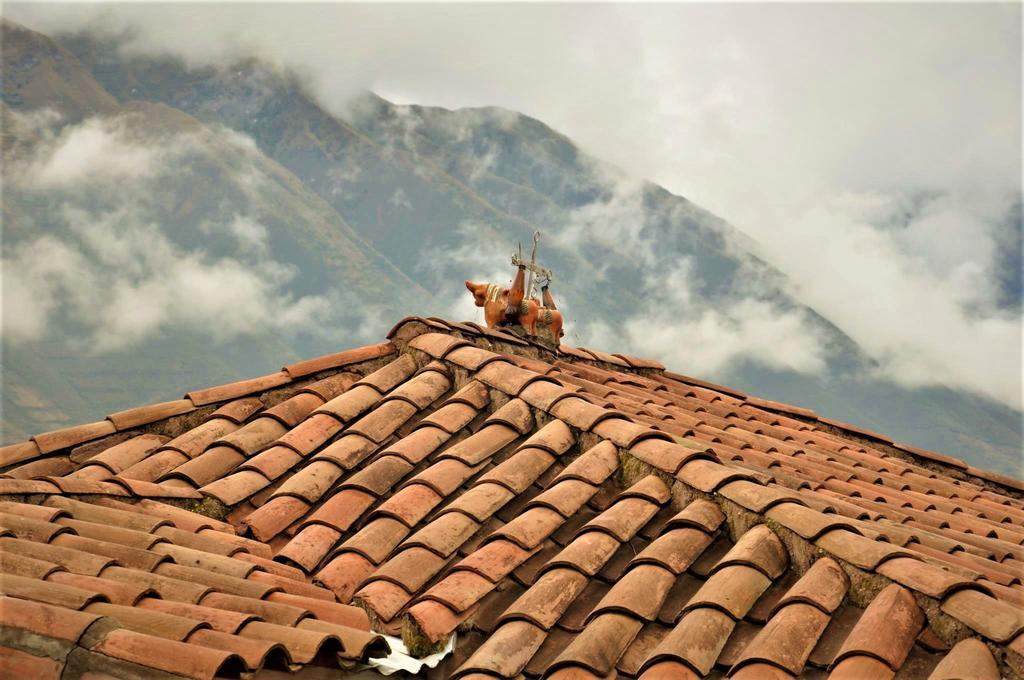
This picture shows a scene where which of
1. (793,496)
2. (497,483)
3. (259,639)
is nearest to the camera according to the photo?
(259,639)

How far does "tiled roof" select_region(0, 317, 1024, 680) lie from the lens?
434cm

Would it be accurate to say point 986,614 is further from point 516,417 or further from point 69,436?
point 69,436

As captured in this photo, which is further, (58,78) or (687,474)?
(58,78)

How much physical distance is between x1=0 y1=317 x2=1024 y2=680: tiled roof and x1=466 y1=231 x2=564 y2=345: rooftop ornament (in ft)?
7.06

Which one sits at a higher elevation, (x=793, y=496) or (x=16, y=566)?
(x=793, y=496)

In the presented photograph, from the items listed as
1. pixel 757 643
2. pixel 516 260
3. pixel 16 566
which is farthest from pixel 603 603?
pixel 516 260

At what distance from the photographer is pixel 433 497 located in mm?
6176

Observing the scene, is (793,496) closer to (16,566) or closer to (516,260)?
(16,566)

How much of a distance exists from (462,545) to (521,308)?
509cm

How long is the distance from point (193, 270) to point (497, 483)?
550 feet

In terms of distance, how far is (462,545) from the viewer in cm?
569

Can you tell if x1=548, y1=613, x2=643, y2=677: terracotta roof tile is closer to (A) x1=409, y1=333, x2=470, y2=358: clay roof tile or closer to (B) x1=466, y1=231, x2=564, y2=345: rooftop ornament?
(A) x1=409, y1=333, x2=470, y2=358: clay roof tile

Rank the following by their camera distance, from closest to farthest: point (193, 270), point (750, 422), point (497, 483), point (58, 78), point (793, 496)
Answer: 1. point (793, 496)
2. point (497, 483)
3. point (750, 422)
4. point (193, 270)
5. point (58, 78)

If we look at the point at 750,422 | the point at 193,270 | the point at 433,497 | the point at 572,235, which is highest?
the point at 572,235
